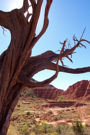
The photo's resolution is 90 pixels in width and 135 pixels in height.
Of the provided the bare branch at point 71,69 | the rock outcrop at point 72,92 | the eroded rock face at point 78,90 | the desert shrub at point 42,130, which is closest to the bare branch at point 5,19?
the bare branch at point 71,69

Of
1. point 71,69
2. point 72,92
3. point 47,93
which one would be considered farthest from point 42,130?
point 47,93

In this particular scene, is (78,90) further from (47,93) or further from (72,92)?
(47,93)

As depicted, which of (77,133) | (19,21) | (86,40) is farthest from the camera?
(77,133)

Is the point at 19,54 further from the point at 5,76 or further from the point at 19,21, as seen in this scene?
the point at 19,21

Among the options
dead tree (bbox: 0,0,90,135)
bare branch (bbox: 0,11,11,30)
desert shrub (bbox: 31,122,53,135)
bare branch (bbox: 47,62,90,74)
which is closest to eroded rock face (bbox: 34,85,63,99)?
desert shrub (bbox: 31,122,53,135)

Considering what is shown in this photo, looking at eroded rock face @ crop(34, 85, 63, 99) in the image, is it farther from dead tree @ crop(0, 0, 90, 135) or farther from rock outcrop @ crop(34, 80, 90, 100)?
dead tree @ crop(0, 0, 90, 135)

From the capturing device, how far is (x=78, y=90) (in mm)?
69500

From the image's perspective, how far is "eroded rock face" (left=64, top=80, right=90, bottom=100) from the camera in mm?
65750

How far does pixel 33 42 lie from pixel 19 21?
0.66 m

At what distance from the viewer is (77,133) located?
8617mm

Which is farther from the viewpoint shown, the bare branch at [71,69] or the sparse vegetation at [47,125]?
the sparse vegetation at [47,125]

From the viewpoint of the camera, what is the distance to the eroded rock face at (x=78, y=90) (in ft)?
216

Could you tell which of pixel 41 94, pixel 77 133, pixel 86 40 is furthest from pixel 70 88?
pixel 86 40

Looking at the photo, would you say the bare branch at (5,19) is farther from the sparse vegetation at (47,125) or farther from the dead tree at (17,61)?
the sparse vegetation at (47,125)
